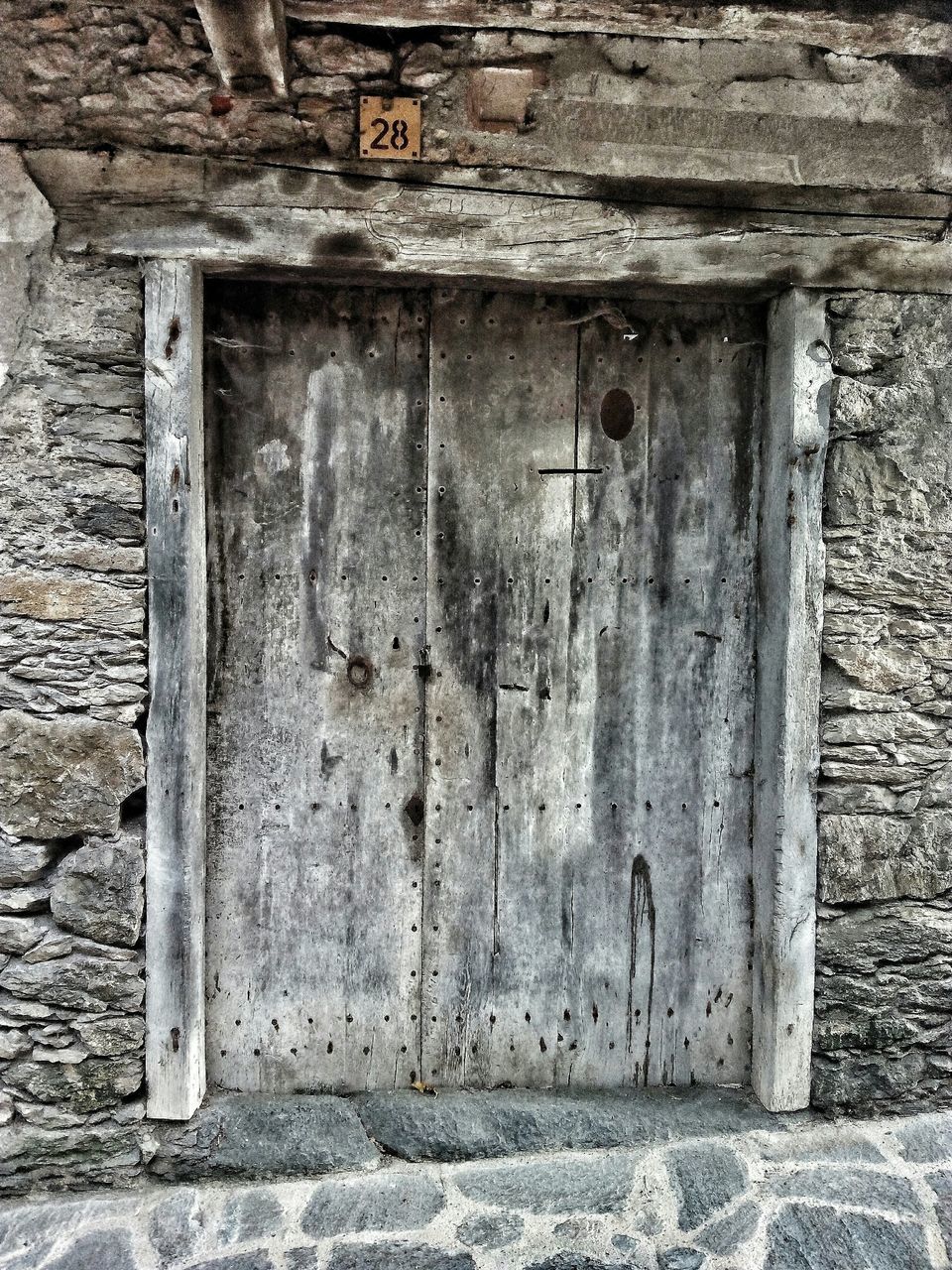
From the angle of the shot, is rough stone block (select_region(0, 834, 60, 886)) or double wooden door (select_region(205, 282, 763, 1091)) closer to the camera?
rough stone block (select_region(0, 834, 60, 886))

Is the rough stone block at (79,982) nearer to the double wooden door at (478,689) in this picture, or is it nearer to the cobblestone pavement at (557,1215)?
the double wooden door at (478,689)

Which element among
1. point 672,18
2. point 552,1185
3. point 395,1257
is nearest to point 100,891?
point 395,1257

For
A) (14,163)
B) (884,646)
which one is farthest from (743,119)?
(14,163)

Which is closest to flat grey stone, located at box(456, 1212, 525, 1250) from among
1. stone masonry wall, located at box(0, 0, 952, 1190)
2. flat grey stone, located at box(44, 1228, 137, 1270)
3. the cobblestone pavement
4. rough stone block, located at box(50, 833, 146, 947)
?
the cobblestone pavement

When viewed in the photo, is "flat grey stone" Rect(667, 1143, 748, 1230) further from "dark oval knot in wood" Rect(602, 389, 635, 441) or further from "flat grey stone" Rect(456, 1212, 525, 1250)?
"dark oval knot in wood" Rect(602, 389, 635, 441)

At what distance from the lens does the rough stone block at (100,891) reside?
2301 millimetres

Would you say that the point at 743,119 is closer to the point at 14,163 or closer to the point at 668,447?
the point at 668,447

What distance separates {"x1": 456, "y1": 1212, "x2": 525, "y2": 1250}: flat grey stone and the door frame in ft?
2.70

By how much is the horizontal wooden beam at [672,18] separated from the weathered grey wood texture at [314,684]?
0.69m

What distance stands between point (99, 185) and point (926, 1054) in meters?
3.39

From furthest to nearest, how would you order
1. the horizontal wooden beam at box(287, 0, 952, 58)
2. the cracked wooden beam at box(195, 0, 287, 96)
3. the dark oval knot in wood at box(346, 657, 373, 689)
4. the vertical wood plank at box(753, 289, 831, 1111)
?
the dark oval knot in wood at box(346, 657, 373, 689), the vertical wood plank at box(753, 289, 831, 1111), the horizontal wooden beam at box(287, 0, 952, 58), the cracked wooden beam at box(195, 0, 287, 96)

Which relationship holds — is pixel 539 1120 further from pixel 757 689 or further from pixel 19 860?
pixel 19 860

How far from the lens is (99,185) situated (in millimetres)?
2242

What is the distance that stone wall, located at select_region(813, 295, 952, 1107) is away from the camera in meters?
2.48
